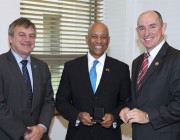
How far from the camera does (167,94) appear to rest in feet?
7.06

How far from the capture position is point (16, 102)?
92.6 inches

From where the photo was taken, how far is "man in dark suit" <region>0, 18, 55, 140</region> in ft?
7.57

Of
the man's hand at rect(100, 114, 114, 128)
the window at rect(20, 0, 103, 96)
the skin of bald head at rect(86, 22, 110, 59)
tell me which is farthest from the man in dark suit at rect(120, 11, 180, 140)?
the window at rect(20, 0, 103, 96)

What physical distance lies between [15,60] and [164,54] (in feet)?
4.01

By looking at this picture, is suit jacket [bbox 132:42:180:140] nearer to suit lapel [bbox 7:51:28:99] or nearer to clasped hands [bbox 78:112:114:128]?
clasped hands [bbox 78:112:114:128]

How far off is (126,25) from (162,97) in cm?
178

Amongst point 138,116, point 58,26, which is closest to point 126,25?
point 58,26

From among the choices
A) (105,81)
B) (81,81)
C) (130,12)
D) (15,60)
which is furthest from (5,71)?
(130,12)

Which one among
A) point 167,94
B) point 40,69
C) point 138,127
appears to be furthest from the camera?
point 40,69

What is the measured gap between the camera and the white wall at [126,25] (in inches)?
130

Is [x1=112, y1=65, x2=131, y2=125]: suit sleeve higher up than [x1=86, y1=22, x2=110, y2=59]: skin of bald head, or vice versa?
[x1=86, y1=22, x2=110, y2=59]: skin of bald head

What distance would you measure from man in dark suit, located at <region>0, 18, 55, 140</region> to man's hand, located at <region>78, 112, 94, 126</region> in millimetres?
294

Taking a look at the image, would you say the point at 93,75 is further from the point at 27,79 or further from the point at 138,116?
the point at 138,116

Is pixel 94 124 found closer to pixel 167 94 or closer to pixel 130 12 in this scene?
pixel 167 94
